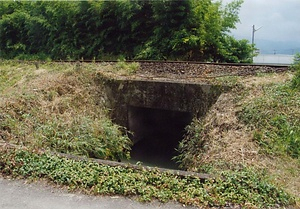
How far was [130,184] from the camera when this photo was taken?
246 cm

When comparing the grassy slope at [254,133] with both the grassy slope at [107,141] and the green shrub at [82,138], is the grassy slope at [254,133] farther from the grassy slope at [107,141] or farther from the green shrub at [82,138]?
the green shrub at [82,138]

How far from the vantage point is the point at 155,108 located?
5938mm

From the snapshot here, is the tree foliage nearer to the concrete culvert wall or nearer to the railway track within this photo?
the railway track

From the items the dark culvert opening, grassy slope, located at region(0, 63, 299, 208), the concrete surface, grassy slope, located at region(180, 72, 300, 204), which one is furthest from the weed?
the dark culvert opening

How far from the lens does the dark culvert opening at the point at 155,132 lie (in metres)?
6.34

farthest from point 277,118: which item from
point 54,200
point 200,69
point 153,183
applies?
point 54,200

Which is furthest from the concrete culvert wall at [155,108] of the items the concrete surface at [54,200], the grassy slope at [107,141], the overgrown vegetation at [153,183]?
the concrete surface at [54,200]

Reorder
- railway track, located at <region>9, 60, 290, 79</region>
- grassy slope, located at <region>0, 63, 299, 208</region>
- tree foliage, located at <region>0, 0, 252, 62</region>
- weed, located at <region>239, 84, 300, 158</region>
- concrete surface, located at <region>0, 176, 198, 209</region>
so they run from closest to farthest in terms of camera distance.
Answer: concrete surface, located at <region>0, 176, 198, 209</region>, grassy slope, located at <region>0, 63, 299, 208</region>, weed, located at <region>239, 84, 300, 158</region>, railway track, located at <region>9, 60, 290, 79</region>, tree foliage, located at <region>0, 0, 252, 62</region>

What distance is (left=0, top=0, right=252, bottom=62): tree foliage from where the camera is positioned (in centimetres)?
855

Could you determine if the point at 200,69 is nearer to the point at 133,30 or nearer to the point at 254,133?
the point at 254,133

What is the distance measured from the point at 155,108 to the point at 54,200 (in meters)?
3.77

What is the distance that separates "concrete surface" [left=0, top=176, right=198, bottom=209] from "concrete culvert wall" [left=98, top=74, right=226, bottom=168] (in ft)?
10.4

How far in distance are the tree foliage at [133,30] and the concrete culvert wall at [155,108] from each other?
2.40m

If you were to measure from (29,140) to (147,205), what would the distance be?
1.89 m
